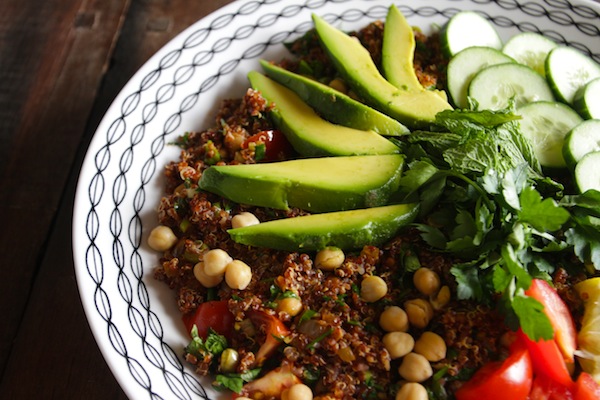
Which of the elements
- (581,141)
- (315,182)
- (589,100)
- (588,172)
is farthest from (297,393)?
(589,100)

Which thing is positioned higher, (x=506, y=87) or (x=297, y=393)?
(x=506, y=87)

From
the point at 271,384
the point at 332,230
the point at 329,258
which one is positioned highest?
the point at 332,230

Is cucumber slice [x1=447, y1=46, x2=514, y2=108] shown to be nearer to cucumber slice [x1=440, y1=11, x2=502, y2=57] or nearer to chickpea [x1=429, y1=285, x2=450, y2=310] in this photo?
cucumber slice [x1=440, y1=11, x2=502, y2=57]

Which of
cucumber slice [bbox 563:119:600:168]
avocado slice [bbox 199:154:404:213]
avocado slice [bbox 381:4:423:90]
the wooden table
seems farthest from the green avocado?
the wooden table

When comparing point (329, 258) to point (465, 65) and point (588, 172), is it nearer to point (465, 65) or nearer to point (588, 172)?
point (588, 172)

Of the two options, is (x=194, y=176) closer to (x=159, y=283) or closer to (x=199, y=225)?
(x=199, y=225)

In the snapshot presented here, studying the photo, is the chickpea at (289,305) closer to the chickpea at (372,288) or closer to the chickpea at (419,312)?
the chickpea at (372,288)

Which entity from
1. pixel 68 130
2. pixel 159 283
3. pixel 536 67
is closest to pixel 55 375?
pixel 159 283
